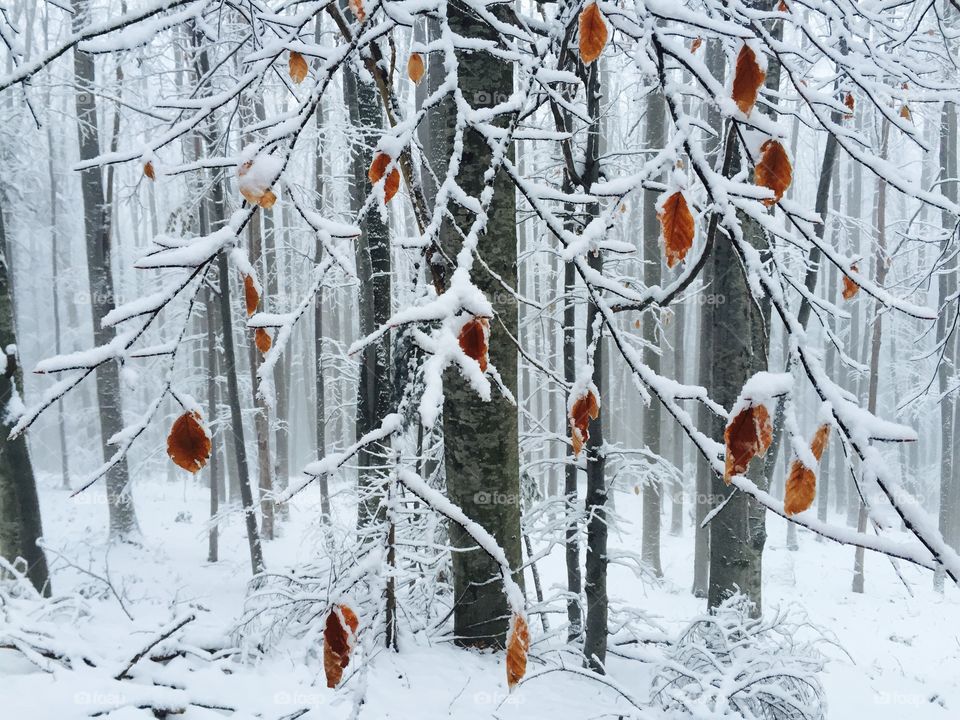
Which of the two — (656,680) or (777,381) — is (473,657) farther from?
(777,381)

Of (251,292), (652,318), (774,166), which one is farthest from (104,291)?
(774,166)

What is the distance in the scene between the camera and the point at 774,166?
40.1 inches

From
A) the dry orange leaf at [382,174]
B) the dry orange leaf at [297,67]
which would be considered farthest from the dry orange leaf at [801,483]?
the dry orange leaf at [297,67]

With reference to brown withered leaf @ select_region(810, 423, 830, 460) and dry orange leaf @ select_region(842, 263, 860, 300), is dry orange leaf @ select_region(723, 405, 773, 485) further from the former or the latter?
dry orange leaf @ select_region(842, 263, 860, 300)

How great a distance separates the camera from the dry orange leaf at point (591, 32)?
1106mm

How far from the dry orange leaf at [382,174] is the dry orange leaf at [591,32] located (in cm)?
44

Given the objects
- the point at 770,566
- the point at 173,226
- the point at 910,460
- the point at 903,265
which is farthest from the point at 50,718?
the point at 910,460

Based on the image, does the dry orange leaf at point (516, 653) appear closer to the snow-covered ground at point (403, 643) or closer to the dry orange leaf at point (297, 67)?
the snow-covered ground at point (403, 643)

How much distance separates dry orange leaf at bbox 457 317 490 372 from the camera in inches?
35.4

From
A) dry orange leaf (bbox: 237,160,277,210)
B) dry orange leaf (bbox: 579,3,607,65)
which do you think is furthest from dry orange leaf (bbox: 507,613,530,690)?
dry orange leaf (bbox: 579,3,607,65)

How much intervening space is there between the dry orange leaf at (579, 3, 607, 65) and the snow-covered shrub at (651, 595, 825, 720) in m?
2.32

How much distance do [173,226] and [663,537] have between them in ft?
45.8

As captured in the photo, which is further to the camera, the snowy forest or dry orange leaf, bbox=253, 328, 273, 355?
dry orange leaf, bbox=253, 328, 273, 355

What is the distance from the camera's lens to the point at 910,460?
84.3 ft
